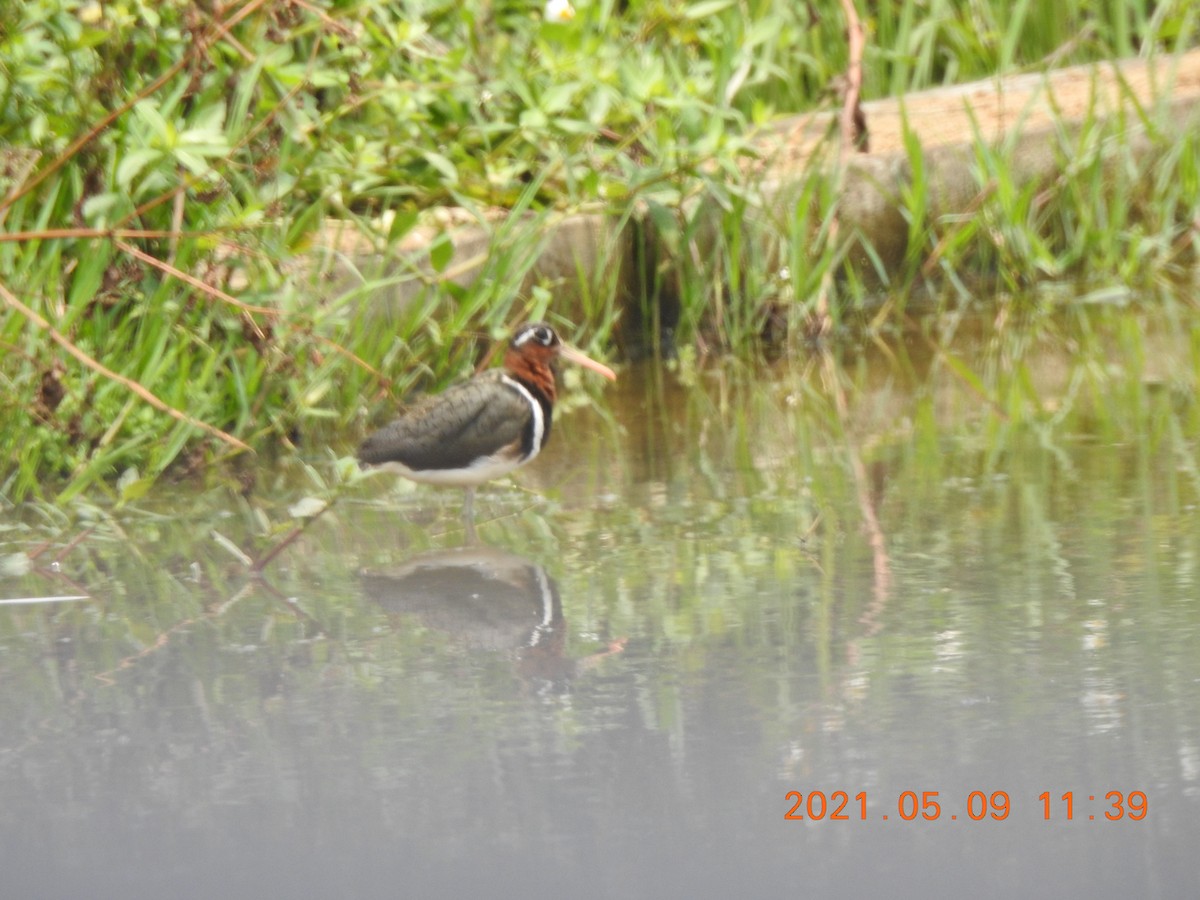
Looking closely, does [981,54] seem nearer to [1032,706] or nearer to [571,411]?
[571,411]

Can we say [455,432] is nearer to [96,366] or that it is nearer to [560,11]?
[96,366]

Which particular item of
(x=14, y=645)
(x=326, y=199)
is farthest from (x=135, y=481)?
(x=326, y=199)

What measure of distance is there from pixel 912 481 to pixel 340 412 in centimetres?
159

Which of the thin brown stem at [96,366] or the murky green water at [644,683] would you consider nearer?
the murky green water at [644,683]

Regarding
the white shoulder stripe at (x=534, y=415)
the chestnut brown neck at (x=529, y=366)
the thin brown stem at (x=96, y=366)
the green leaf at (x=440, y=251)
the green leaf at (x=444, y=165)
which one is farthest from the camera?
the green leaf at (x=444, y=165)

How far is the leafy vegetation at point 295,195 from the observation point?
441cm

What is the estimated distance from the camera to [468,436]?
13.9 ft

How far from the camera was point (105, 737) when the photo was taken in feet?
9.37
